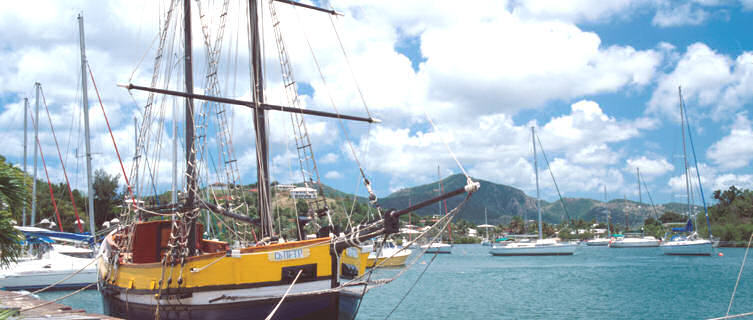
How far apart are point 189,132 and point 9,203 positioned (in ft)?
32.8

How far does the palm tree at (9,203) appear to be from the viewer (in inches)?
336

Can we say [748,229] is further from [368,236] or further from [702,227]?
[368,236]

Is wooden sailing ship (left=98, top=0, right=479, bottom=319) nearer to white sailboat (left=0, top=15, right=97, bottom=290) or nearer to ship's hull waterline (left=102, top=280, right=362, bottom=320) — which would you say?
ship's hull waterline (left=102, top=280, right=362, bottom=320)

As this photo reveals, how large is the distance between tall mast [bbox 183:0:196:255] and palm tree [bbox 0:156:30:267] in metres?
6.83

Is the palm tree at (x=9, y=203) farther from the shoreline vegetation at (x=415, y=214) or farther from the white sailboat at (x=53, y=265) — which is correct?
the white sailboat at (x=53, y=265)

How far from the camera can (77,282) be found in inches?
1389

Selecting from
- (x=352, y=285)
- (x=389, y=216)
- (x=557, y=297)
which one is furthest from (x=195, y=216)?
(x=557, y=297)

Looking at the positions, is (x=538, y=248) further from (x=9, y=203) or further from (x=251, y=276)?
(x=9, y=203)

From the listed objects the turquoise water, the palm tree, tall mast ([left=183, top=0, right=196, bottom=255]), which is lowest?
the turquoise water

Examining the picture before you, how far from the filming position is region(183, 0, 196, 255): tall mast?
16094mm

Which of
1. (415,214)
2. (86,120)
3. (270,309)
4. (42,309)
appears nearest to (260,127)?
(270,309)

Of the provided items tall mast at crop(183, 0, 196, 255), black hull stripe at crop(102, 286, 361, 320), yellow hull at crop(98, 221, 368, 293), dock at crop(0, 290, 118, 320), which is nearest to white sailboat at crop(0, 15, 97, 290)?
tall mast at crop(183, 0, 196, 255)

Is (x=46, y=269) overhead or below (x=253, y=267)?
below

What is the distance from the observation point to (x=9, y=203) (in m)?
8.85
